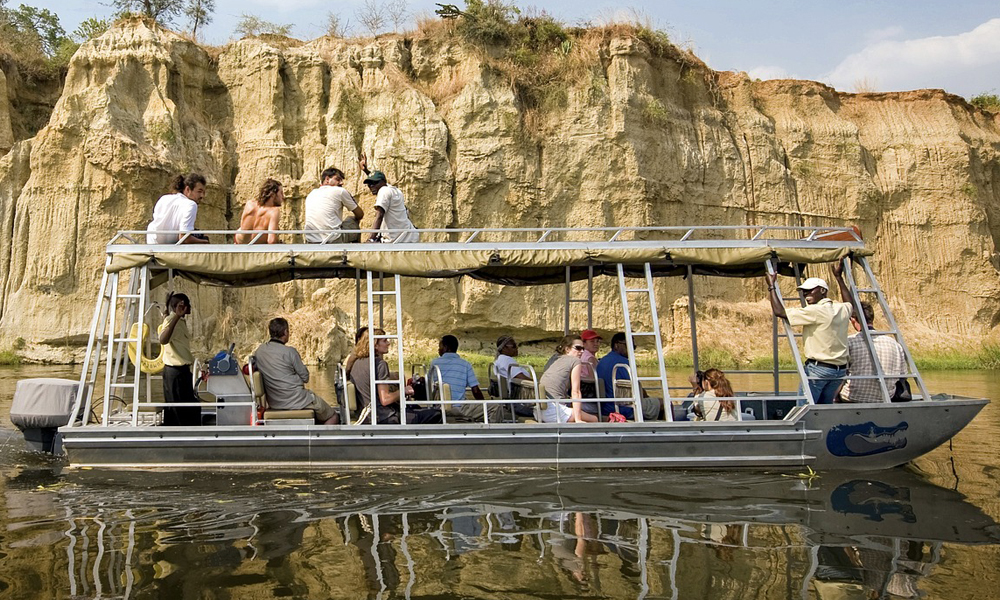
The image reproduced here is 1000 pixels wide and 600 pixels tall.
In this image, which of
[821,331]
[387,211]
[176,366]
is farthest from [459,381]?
[821,331]

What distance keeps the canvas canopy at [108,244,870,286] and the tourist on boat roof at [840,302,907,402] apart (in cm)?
96

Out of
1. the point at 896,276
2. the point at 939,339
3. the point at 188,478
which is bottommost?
the point at 188,478

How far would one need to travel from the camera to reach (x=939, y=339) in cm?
3009

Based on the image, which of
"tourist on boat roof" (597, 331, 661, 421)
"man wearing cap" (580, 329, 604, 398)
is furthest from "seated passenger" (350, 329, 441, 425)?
"tourist on boat roof" (597, 331, 661, 421)

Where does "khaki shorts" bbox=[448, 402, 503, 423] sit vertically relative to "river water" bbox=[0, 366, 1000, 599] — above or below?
above

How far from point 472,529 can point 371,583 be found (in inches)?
55.5

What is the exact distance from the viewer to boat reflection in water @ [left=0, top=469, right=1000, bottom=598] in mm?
5605

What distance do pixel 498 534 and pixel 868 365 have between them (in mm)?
4666

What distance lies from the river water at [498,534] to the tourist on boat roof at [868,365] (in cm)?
87

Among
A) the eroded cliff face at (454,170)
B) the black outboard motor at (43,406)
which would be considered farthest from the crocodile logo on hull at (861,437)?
the eroded cliff face at (454,170)

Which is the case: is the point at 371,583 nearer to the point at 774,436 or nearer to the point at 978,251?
the point at 774,436

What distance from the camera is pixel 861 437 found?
8805 millimetres

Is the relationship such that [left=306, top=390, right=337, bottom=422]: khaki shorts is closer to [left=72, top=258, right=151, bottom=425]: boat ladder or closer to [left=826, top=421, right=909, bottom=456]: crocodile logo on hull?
[left=72, top=258, right=151, bottom=425]: boat ladder

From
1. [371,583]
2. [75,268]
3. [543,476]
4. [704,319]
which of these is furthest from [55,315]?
[371,583]
